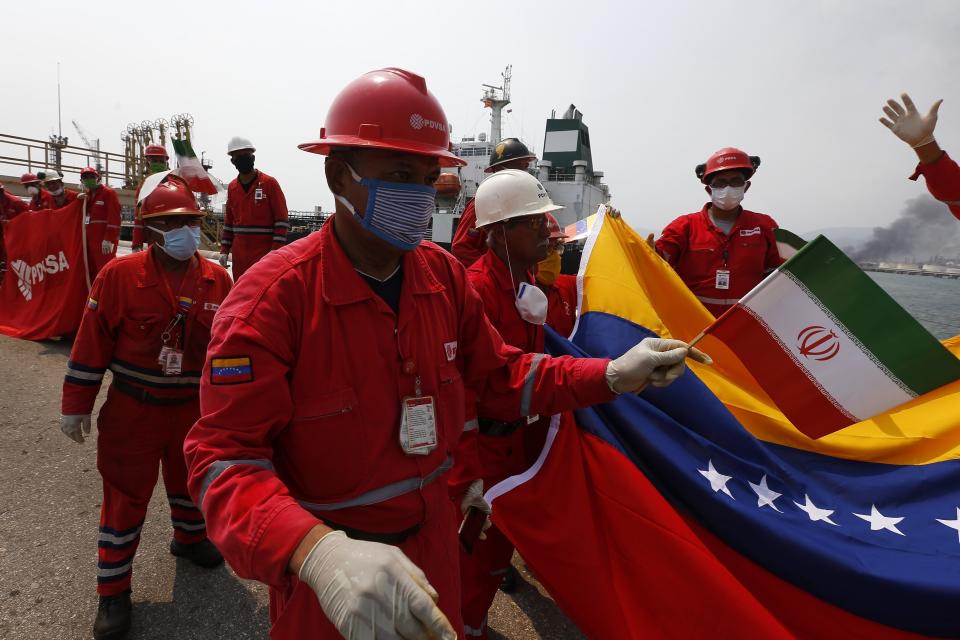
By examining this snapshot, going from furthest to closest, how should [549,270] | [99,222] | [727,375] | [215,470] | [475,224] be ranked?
[99,222] < [475,224] < [549,270] < [727,375] < [215,470]

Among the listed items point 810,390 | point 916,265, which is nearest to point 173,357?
point 810,390

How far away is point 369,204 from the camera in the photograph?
1646 mm

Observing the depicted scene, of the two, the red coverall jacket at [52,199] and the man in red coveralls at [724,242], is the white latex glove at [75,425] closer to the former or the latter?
the man in red coveralls at [724,242]

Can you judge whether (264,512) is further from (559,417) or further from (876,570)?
(876,570)

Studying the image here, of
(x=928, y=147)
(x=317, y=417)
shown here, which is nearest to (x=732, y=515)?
(x=317, y=417)

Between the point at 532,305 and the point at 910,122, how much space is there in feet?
9.79

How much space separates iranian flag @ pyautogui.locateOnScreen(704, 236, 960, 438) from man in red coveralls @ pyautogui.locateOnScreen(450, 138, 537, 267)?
89.0 inches

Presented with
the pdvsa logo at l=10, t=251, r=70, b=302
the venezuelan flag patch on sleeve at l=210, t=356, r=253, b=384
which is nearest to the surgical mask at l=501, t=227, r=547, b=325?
the venezuelan flag patch on sleeve at l=210, t=356, r=253, b=384

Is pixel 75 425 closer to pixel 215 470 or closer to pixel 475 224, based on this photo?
pixel 215 470

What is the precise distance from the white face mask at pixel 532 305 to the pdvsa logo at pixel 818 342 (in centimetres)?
123

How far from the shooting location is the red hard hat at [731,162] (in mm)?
4449

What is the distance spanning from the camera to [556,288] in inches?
145

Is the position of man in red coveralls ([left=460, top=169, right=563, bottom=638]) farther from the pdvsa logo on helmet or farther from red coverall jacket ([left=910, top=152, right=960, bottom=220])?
red coverall jacket ([left=910, top=152, right=960, bottom=220])

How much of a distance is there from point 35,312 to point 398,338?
8905mm
